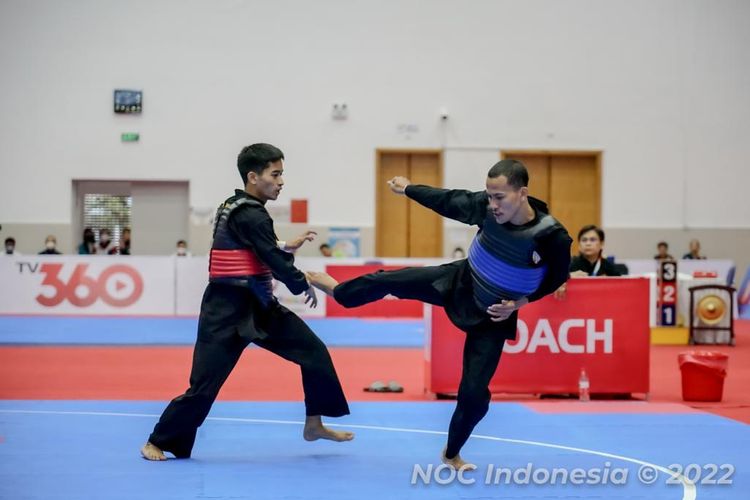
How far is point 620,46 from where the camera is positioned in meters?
24.1

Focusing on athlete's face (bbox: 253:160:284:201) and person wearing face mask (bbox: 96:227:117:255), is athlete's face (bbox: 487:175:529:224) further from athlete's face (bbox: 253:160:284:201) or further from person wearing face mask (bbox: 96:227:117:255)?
person wearing face mask (bbox: 96:227:117:255)

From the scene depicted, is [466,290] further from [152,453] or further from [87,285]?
[87,285]

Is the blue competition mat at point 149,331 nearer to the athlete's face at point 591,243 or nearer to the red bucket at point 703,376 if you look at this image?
the athlete's face at point 591,243

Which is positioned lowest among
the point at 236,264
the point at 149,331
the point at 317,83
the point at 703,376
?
the point at 149,331

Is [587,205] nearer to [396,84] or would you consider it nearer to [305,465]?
[396,84]

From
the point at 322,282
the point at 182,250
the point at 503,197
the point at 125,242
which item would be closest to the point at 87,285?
the point at 182,250

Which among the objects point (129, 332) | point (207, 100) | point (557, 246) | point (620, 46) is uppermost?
point (620, 46)

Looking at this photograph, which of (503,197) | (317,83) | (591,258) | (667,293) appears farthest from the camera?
(317,83)

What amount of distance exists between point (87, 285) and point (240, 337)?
13610mm

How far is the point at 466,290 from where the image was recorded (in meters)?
5.77

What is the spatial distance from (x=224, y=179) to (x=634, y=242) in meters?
10.8

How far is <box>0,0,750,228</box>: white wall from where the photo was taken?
23.7 meters

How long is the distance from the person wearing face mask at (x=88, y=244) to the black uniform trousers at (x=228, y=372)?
745 inches

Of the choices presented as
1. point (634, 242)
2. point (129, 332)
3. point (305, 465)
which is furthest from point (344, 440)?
point (634, 242)
